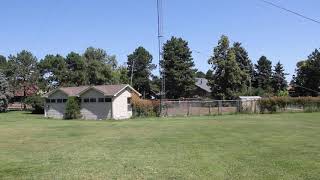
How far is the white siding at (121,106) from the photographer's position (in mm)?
52612

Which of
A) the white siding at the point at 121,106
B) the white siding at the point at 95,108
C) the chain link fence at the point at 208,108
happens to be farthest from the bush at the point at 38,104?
the chain link fence at the point at 208,108

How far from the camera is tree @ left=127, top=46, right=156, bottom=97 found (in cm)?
11662

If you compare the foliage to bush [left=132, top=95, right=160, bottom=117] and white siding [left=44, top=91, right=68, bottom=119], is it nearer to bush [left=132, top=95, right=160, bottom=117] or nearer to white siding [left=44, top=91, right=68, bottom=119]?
bush [left=132, top=95, right=160, bottom=117]

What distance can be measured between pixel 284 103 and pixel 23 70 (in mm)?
54161

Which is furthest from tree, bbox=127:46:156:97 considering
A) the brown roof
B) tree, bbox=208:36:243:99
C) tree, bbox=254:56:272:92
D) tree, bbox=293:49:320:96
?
the brown roof

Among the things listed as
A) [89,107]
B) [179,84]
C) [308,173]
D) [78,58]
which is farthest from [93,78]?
[308,173]

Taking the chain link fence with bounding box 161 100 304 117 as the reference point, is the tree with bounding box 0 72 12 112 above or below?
above

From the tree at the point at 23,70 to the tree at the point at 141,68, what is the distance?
2804 centimetres

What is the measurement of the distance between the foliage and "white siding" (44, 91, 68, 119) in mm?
23731

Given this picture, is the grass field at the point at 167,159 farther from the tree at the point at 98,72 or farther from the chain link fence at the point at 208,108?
the tree at the point at 98,72

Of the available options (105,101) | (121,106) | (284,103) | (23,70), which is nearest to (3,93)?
(23,70)

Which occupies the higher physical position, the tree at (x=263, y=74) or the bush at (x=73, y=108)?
the tree at (x=263, y=74)

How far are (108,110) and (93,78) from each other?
4045 cm

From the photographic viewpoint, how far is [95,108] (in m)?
54.3
